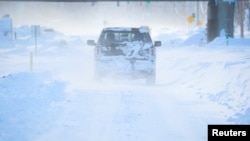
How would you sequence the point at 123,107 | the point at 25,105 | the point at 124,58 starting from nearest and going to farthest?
the point at 25,105, the point at 123,107, the point at 124,58

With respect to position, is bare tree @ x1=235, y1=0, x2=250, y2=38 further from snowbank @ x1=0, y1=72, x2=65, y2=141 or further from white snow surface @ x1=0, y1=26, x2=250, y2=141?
snowbank @ x1=0, y1=72, x2=65, y2=141

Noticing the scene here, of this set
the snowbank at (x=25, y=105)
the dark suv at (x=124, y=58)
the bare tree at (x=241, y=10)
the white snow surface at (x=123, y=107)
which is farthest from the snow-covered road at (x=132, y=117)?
the bare tree at (x=241, y=10)

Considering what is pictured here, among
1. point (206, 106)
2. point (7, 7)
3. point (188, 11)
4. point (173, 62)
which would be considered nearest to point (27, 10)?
point (7, 7)

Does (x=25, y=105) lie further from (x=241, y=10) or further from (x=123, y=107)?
(x=241, y=10)

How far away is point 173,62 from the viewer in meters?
19.6

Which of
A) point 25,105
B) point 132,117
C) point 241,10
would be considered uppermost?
point 241,10

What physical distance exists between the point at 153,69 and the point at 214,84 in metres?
2.13

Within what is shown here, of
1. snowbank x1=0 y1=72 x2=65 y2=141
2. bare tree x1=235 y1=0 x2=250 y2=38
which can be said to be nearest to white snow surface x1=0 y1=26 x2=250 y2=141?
snowbank x1=0 y1=72 x2=65 y2=141

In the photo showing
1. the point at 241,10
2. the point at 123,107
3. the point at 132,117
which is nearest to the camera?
the point at 132,117

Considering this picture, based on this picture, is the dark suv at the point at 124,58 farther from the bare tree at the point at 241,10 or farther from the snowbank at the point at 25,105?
the bare tree at the point at 241,10

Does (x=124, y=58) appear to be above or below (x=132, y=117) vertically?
above

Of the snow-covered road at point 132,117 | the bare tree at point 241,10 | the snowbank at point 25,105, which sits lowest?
the snow-covered road at point 132,117

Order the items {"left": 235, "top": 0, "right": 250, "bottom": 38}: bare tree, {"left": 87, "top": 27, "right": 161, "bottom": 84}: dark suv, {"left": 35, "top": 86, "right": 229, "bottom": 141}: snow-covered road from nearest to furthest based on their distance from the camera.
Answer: {"left": 35, "top": 86, "right": 229, "bottom": 141}: snow-covered road < {"left": 87, "top": 27, "right": 161, "bottom": 84}: dark suv < {"left": 235, "top": 0, "right": 250, "bottom": 38}: bare tree

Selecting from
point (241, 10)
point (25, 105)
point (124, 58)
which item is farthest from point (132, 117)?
point (241, 10)
